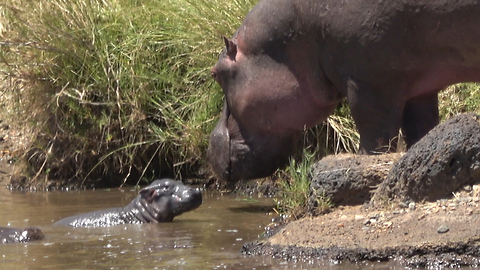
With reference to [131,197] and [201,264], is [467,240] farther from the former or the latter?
[131,197]

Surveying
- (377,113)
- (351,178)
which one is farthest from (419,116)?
(351,178)

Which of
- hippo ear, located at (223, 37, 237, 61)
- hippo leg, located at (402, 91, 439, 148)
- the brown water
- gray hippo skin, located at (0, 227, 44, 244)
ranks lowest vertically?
the brown water

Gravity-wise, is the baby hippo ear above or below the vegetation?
below

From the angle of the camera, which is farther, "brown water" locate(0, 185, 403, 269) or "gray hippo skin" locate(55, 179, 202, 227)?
"gray hippo skin" locate(55, 179, 202, 227)

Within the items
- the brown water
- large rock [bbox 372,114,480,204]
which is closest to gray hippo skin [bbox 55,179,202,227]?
the brown water

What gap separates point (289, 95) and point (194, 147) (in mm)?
1985

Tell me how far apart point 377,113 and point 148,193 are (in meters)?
2.50

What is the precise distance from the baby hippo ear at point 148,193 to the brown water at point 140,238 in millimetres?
273

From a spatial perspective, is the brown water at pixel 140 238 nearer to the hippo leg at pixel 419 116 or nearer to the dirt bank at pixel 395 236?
the dirt bank at pixel 395 236

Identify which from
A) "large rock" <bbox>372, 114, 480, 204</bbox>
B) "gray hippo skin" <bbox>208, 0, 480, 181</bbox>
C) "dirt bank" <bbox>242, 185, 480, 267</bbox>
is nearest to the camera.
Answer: "dirt bank" <bbox>242, 185, 480, 267</bbox>

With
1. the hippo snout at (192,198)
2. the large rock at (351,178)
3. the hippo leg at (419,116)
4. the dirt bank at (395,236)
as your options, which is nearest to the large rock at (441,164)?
the dirt bank at (395,236)

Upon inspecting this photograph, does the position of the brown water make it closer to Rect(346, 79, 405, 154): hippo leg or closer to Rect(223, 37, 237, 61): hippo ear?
Rect(346, 79, 405, 154): hippo leg

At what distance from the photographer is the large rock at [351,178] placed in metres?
5.33

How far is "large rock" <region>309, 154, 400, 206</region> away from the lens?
533cm
